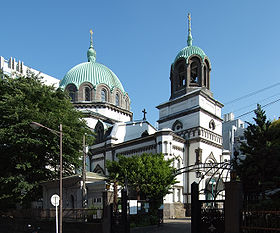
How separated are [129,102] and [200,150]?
2419cm

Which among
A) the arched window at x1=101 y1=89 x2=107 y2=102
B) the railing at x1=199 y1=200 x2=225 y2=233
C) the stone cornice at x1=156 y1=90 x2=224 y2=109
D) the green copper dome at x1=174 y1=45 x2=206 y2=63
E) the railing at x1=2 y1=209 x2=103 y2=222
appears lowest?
the railing at x1=2 y1=209 x2=103 y2=222

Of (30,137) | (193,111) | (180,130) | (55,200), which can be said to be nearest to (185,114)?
A: (193,111)

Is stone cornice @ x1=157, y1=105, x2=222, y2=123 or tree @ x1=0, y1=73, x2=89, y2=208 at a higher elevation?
stone cornice @ x1=157, y1=105, x2=222, y2=123

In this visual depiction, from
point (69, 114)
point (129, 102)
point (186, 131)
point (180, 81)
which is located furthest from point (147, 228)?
point (129, 102)

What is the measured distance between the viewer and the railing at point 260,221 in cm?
1123

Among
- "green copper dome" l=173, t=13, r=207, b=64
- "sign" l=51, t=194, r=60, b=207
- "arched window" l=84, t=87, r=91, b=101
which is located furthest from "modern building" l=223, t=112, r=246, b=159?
"sign" l=51, t=194, r=60, b=207

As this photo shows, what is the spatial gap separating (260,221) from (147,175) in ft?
48.7

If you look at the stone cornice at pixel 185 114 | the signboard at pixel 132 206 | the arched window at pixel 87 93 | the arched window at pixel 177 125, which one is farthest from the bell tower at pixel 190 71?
the signboard at pixel 132 206

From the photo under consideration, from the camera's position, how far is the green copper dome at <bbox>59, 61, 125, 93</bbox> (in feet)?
171

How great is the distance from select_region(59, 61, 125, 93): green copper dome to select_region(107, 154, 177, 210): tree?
26.2 metres

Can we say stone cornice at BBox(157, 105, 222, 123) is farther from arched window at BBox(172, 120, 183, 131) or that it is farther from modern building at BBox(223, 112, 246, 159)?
modern building at BBox(223, 112, 246, 159)

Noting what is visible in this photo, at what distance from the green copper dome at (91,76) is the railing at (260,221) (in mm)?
41466

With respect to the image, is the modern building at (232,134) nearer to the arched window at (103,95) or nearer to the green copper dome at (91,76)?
the green copper dome at (91,76)

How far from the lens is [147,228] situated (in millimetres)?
20766
